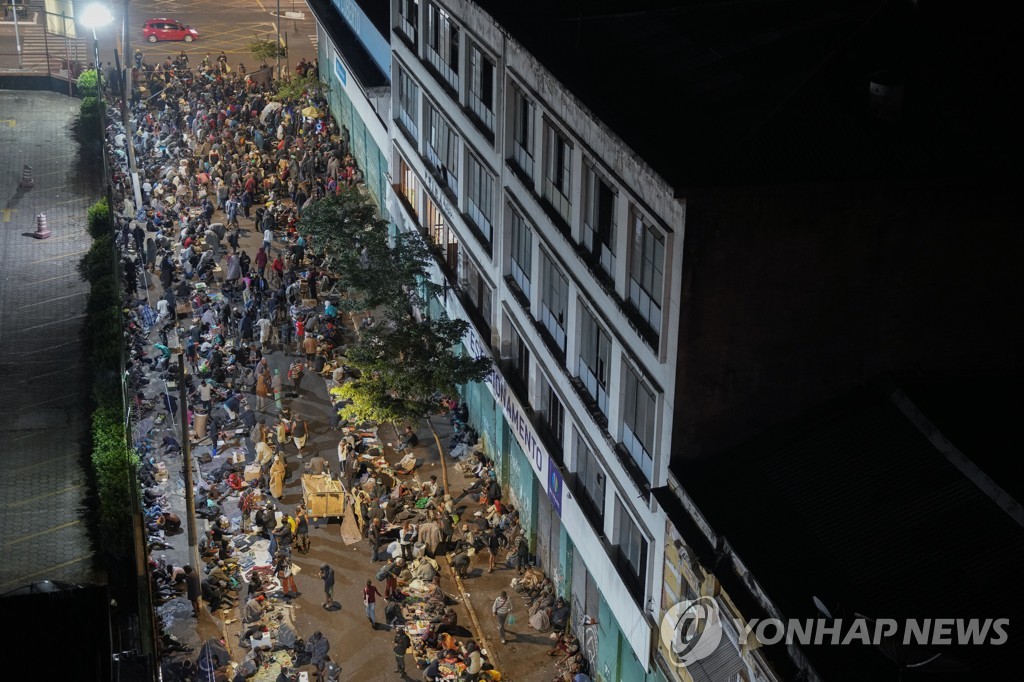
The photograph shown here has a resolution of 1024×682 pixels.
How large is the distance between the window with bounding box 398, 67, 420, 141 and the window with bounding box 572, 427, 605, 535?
740 inches

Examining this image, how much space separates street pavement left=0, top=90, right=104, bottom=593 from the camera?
3844 centimetres

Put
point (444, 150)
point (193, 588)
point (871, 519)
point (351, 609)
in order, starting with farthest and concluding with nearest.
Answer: point (444, 150)
point (351, 609)
point (193, 588)
point (871, 519)

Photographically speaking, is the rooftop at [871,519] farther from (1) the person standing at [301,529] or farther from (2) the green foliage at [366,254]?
(2) the green foliage at [366,254]

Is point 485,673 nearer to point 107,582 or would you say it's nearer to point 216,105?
point 107,582

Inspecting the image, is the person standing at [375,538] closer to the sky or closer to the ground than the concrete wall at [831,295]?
closer to the ground

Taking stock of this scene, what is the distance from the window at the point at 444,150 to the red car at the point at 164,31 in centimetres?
4919

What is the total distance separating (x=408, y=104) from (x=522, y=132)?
15095mm

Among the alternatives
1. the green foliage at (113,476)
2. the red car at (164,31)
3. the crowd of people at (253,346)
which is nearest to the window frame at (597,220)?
the crowd of people at (253,346)

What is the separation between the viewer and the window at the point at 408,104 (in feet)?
162

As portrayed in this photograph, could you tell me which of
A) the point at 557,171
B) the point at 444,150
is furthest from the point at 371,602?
the point at 444,150

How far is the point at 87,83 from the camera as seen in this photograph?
74.8 metres

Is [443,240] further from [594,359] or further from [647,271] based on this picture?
[647,271]

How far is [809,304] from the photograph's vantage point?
27.3m

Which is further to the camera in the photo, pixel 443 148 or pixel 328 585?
pixel 443 148
